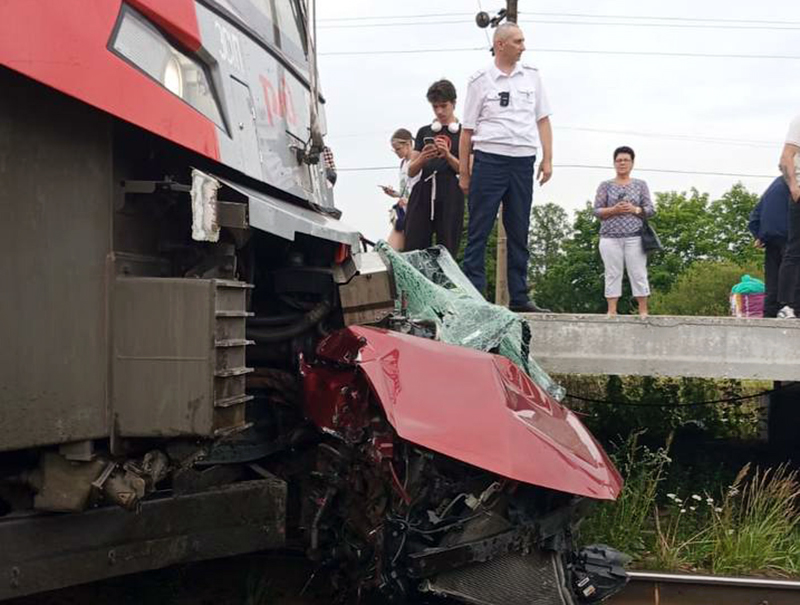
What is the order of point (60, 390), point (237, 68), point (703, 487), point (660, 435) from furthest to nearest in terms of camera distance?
point (660, 435) < point (703, 487) < point (237, 68) < point (60, 390)

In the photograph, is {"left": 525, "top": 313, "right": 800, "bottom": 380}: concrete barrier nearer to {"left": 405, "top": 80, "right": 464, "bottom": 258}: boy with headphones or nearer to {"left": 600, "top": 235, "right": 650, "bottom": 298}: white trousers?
{"left": 405, "top": 80, "right": 464, "bottom": 258}: boy with headphones

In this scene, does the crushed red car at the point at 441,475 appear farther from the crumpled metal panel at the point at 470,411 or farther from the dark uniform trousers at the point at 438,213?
the dark uniform trousers at the point at 438,213

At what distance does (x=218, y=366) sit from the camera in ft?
8.64

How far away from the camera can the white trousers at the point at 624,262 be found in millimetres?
7422

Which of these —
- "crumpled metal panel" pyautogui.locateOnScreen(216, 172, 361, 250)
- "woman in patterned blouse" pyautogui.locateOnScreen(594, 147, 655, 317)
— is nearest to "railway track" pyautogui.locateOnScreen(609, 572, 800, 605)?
"crumpled metal panel" pyautogui.locateOnScreen(216, 172, 361, 250)

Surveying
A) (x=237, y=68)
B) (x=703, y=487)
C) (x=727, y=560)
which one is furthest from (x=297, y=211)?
(x=703, y=487)

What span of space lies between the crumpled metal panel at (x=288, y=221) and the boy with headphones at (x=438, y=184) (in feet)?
9.92

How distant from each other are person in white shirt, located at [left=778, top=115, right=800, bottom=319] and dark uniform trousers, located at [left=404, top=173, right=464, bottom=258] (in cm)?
229

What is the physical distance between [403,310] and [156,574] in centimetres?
180

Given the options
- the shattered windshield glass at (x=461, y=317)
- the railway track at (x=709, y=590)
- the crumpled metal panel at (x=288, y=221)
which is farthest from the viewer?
the railway track at (x=709, y=590)

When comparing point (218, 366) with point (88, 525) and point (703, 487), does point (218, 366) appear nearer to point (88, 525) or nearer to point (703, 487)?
point (88, 525)

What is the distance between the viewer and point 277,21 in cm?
417

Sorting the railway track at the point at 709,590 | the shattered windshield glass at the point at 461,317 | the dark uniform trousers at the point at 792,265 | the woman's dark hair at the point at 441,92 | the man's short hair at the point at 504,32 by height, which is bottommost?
the railway track at the point at 709,590

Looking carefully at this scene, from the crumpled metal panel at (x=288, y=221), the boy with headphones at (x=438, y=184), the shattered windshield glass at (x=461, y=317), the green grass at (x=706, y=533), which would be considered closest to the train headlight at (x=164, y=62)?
the crumpled metal panel at (x=288, y=221)
